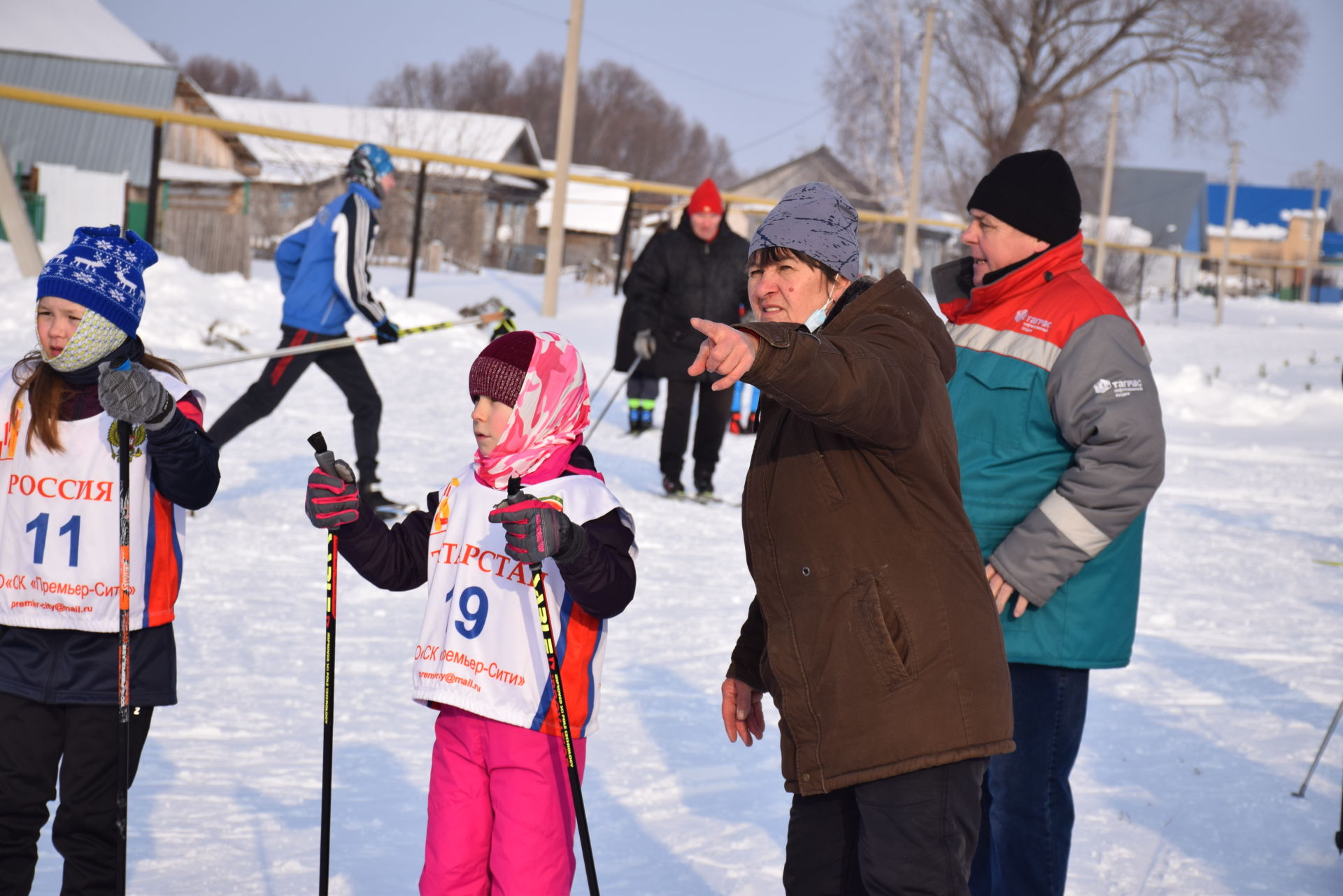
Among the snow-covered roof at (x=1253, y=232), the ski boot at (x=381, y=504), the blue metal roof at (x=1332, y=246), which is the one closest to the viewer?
the ski boot at (x=381, y=504)

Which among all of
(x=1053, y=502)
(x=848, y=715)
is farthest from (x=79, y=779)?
(x=1053, y=502)

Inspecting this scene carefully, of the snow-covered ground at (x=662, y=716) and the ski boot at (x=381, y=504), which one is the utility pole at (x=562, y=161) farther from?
the ski boot at (x=381, y=504)

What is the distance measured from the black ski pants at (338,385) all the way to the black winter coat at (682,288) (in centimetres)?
208

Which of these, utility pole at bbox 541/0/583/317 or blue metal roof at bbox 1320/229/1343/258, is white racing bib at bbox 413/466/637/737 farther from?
blue metal roof at bbox 1320/229/1343/258

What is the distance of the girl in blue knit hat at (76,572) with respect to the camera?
2537 millimetres

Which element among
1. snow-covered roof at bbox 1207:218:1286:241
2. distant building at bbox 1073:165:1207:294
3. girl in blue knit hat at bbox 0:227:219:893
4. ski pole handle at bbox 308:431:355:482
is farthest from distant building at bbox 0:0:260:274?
snow-covered roof at bbox 1207:218:1286:241

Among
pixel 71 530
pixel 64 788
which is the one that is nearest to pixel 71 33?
pixel 71 530

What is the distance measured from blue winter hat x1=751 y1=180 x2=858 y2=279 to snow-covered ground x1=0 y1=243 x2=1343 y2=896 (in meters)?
1.86

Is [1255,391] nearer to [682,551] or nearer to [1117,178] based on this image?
[682,551]

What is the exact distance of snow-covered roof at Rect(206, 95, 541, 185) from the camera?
119ft

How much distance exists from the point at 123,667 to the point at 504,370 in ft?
3.21

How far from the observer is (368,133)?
42.3 m

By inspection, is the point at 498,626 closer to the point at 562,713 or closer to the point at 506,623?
the point at 506,623

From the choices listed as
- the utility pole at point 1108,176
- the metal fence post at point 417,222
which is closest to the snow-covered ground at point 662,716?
the metal fence post at point 417,222
